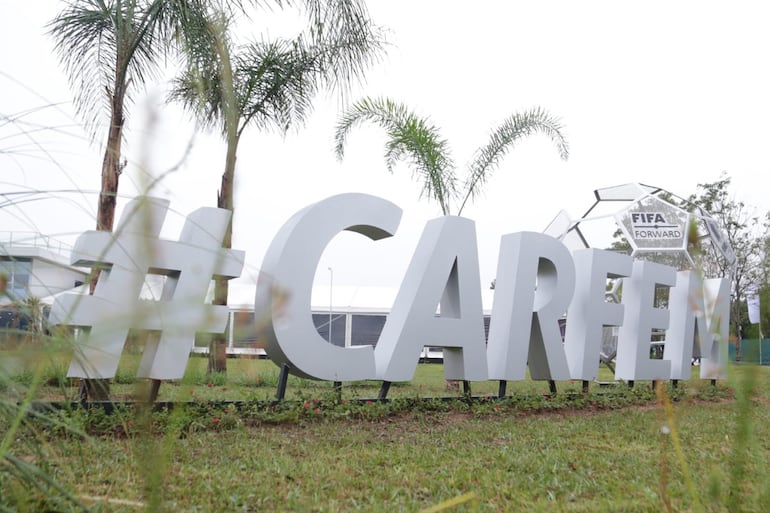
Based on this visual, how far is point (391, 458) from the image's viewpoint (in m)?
4.23

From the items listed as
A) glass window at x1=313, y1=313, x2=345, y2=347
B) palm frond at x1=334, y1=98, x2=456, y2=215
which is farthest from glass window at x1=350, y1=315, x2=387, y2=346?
palm frond at x1=334, y1=98, x2=456, y2=215

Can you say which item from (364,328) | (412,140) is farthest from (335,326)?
(412,140)

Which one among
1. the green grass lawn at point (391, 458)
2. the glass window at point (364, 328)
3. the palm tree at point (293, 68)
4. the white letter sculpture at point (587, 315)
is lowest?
the green grass lawn at point (391, 458)

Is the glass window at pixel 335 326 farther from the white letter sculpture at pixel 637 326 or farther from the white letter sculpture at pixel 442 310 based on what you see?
the white letter sculpture at pixel 442 310

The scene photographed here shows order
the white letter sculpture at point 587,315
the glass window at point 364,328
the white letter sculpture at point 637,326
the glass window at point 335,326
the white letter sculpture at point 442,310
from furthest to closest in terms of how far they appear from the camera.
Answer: the glass window at point 364,328, the glass window at point 335,326, the white letter sculpture at point 637,326, the white letter sculpture at point 587,315, the white letter sculpture at point 442,310

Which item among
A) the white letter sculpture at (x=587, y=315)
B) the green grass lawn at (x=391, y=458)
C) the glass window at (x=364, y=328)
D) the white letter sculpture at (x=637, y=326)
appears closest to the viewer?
the green grass lawn at (x=391, y=458)

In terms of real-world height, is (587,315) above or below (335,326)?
above

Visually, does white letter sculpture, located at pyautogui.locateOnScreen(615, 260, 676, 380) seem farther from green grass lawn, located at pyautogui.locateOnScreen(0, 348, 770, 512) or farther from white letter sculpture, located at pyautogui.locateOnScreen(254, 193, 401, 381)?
white letter sculpture, located at pyautogui.locateOnScreen(254, 193, 401, 381)

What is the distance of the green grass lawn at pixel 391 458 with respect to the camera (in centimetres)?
181

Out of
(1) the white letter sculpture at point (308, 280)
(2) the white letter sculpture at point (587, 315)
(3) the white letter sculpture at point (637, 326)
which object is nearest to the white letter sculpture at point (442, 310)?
(1) the white letter sculpture at point (308, 280)

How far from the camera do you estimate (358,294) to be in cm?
2148

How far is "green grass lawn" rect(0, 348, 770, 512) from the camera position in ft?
5.94

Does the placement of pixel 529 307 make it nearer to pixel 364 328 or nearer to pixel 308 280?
pixel 308 280

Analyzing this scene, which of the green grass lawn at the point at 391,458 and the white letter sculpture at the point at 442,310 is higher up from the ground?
the white letter sculpture at the point at 442,310
